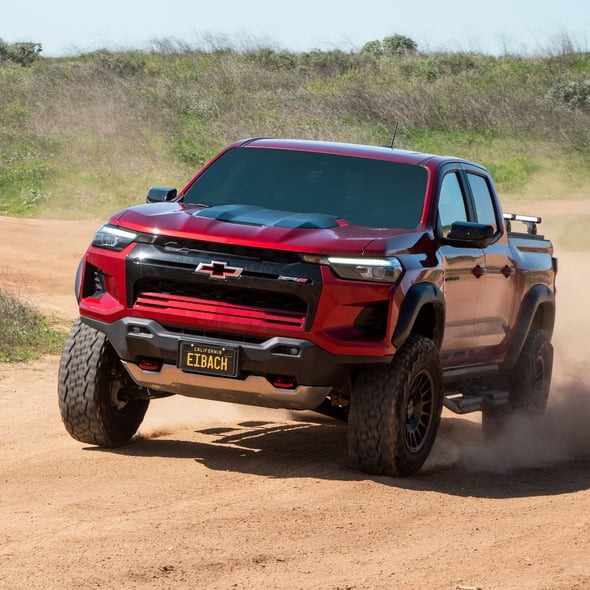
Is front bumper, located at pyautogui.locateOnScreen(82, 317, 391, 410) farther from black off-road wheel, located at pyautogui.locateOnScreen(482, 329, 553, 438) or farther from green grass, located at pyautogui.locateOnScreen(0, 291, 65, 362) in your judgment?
green grass, located at pyautogui.locateOnScreen(0, 291, 65, 362)

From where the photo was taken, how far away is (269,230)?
24.4 ft

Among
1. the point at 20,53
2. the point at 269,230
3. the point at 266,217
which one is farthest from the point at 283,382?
the point at 20,53

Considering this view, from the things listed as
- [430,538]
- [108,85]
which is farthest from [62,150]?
[430,538]

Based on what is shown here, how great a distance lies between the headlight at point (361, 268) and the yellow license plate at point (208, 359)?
26.6 inches

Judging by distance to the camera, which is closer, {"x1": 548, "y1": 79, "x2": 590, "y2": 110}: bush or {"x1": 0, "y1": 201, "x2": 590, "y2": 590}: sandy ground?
{"x1": 0, "y1": 201, "x2": 590, "y2": 590}: sandy ground

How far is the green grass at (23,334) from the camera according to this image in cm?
1306

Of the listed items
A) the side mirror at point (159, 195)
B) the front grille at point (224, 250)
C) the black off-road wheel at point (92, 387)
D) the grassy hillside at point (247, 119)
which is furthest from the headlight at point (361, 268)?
the grassy hillside at point (247, 119)

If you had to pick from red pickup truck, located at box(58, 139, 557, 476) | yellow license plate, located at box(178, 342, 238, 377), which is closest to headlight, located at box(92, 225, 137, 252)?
red pickup truck, located at box(58, 139, 557, 476)

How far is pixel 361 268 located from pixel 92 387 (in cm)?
178

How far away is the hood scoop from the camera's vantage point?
24.8ft

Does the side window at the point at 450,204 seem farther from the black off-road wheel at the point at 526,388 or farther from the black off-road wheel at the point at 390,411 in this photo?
the black off-road wheel at the point at 526,388

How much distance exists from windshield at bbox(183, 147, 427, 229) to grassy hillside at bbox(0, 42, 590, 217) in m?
17.2

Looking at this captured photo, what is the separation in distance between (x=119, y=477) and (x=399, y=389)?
164 cm

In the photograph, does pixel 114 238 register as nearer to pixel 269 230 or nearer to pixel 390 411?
pixel 269 230
